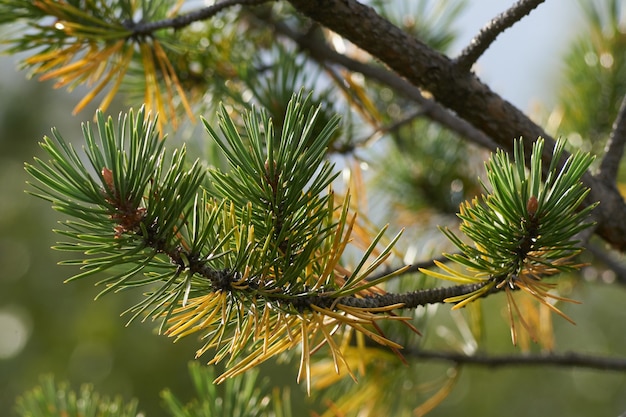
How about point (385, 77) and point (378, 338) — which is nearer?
point (378, 338)

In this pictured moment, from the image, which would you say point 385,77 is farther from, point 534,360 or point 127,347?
point 127,347

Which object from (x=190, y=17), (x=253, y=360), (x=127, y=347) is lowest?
(x=127, y=347)

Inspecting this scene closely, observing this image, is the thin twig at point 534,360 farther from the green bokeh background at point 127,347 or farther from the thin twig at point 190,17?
the green bokeh background at point 127,347

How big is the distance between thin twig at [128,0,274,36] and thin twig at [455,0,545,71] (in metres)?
0.11

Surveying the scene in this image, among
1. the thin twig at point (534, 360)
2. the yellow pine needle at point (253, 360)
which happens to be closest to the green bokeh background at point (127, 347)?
the thin twig at point (534, 360)

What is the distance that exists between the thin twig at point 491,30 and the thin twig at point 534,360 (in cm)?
28

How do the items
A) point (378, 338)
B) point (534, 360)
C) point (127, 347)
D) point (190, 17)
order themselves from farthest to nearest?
point (127, 347) < point (534, 360) < point (190, 17) < point (378, 338)

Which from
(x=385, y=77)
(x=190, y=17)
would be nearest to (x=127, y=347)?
(x=385, y=77)

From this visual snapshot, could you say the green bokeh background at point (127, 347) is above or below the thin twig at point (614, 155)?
below

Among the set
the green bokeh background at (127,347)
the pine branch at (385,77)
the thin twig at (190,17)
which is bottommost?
the green bokeh background at (127,347)

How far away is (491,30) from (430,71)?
0.12ft

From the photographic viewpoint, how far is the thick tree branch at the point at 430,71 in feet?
1.26

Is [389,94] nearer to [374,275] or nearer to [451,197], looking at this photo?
[451,197]

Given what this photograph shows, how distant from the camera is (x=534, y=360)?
60cm
